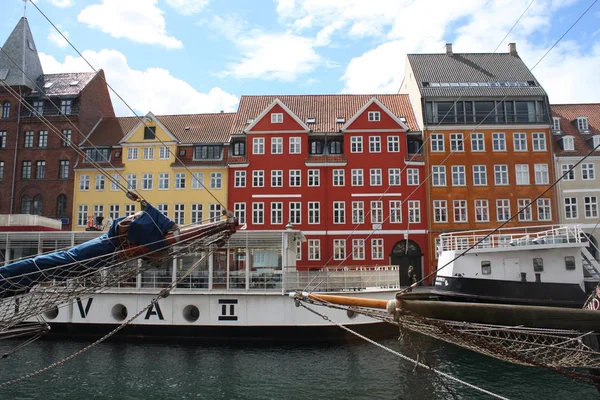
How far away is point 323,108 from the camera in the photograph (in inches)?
1677

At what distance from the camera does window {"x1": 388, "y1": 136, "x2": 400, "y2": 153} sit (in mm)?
38625

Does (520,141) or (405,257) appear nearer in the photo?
(405,257)

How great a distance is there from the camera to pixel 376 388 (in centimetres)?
1583

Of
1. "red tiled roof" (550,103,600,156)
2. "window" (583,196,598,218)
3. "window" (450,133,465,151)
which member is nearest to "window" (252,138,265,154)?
"window" (450,133,465,151)

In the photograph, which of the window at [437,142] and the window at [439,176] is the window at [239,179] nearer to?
the window at [439,176]

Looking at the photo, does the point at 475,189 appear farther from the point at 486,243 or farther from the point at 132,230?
the point at 132,230

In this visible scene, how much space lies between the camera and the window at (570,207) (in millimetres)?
38062

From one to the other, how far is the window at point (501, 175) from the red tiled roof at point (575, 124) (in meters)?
4.47

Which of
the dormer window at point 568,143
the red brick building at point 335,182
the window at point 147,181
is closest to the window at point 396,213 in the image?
the red brick building at point 335,182

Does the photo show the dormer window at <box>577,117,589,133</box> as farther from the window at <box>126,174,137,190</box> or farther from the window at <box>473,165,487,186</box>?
the window at <box>126,174,137,190</box>

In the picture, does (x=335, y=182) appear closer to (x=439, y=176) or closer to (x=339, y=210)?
(x=339, y=210)

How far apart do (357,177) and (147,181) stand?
53.4ft

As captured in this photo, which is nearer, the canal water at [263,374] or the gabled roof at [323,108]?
the canal water at [263,374]

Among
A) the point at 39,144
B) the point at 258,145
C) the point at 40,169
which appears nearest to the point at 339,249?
the point at 258,145
